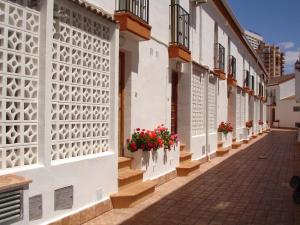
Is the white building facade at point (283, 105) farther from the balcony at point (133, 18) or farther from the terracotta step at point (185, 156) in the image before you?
the balcony at point (133, 18)

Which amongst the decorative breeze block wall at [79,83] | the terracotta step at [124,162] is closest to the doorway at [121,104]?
the terracotta step at [124,162]

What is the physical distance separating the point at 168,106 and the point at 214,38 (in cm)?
676

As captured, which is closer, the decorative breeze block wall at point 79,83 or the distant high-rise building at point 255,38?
the decorative breeze block wall at point 79,83

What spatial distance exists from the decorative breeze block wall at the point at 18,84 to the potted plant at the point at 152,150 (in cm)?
320

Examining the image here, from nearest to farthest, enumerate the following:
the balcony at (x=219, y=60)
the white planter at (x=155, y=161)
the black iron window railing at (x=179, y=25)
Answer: the white planter at (x=155, y=161), the black iron window railing at (x=179, y=25), the balcony at (x=219, y=60)

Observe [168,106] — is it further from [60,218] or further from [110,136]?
[60,218]

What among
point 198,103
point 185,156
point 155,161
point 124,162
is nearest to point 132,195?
point 124,162

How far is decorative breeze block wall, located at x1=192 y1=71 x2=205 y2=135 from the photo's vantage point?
12570 mm

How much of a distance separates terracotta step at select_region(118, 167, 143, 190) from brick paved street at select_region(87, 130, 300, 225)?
49 centimetres

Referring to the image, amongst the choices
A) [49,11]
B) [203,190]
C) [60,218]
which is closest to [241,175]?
[203,190]

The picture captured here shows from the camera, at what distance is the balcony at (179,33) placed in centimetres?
1038

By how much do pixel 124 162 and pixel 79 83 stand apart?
228 centimetres

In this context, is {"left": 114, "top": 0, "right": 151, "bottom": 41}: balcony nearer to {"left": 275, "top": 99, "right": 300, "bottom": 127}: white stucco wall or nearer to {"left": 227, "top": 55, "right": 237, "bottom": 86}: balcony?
{"left": 227, "top": 55, "right": 237, "bottom": 86}: balcony

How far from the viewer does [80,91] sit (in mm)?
6082
